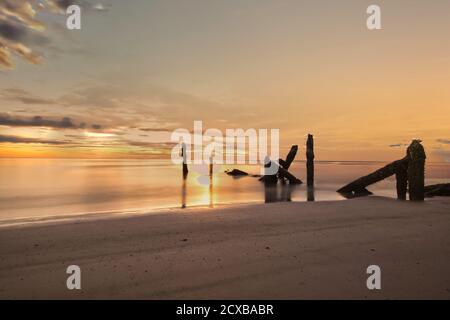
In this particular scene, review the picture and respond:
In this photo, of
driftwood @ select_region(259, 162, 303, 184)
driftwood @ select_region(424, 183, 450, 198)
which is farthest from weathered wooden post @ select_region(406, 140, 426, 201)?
driftwood @ select_region(259, 162, 303, 184)

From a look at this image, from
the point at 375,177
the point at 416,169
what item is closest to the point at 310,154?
the point at 375,177

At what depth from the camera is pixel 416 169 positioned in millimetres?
10484

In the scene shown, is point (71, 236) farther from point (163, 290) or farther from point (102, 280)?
point (163, 290)

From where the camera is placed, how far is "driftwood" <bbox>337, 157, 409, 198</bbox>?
1242 cm

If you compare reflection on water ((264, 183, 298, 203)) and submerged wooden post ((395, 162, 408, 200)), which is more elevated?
submerged wooden post ((395, 162, 408, 200))

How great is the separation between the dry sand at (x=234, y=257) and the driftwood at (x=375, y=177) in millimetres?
5860

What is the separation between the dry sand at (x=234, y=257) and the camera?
315 cm

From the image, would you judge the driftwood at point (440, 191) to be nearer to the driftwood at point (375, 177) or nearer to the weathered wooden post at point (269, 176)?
the driftwood at point (375, 177)

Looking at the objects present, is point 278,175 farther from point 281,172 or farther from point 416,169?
point 416,169

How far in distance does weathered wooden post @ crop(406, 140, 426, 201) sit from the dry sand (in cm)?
356

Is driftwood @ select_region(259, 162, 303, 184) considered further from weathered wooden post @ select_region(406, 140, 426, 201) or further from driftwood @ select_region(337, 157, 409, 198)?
weathered wooden post @ select_region(406, 140, 426, 201)
